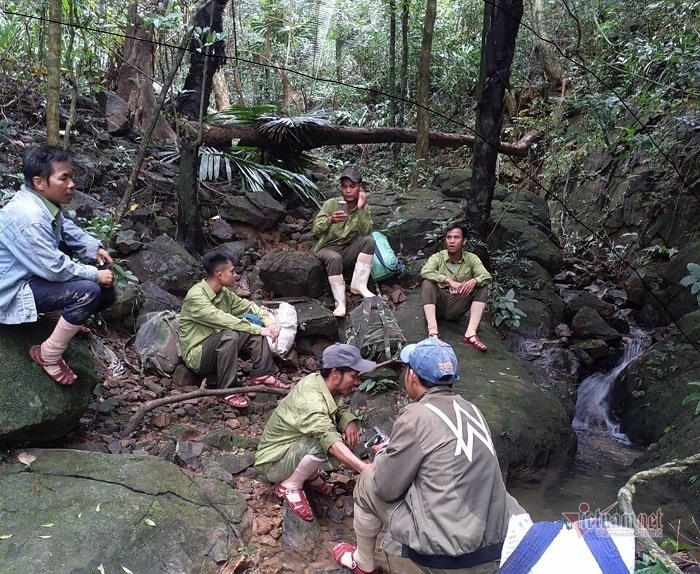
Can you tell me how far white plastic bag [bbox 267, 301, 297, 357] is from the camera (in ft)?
17.5

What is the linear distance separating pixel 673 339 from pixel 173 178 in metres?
6.91

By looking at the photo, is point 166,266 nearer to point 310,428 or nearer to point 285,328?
point 285,328

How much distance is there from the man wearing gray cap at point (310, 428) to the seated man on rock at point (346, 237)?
2618mm

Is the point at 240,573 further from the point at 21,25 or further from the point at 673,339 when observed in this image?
the point at 21,25

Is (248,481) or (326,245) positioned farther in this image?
(326,245)

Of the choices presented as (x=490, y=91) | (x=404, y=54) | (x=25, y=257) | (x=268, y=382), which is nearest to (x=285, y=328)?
(x=268, y=382)

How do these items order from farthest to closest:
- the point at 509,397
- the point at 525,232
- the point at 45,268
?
the point at 525,232, the point at 509,397, the point at 45,268

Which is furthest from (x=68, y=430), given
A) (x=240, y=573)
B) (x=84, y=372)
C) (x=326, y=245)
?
(x=326, y=245)

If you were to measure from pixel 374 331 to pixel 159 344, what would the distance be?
209 centimetres

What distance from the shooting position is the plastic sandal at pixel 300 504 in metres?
3.53

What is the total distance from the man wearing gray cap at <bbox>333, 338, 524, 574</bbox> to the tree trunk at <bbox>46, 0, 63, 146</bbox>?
4482 millimetres

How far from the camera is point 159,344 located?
5133mm

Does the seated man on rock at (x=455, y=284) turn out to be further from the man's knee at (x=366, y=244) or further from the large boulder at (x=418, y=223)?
the large boulder at (x=418, y=223)

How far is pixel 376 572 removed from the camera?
3197 millimetres
